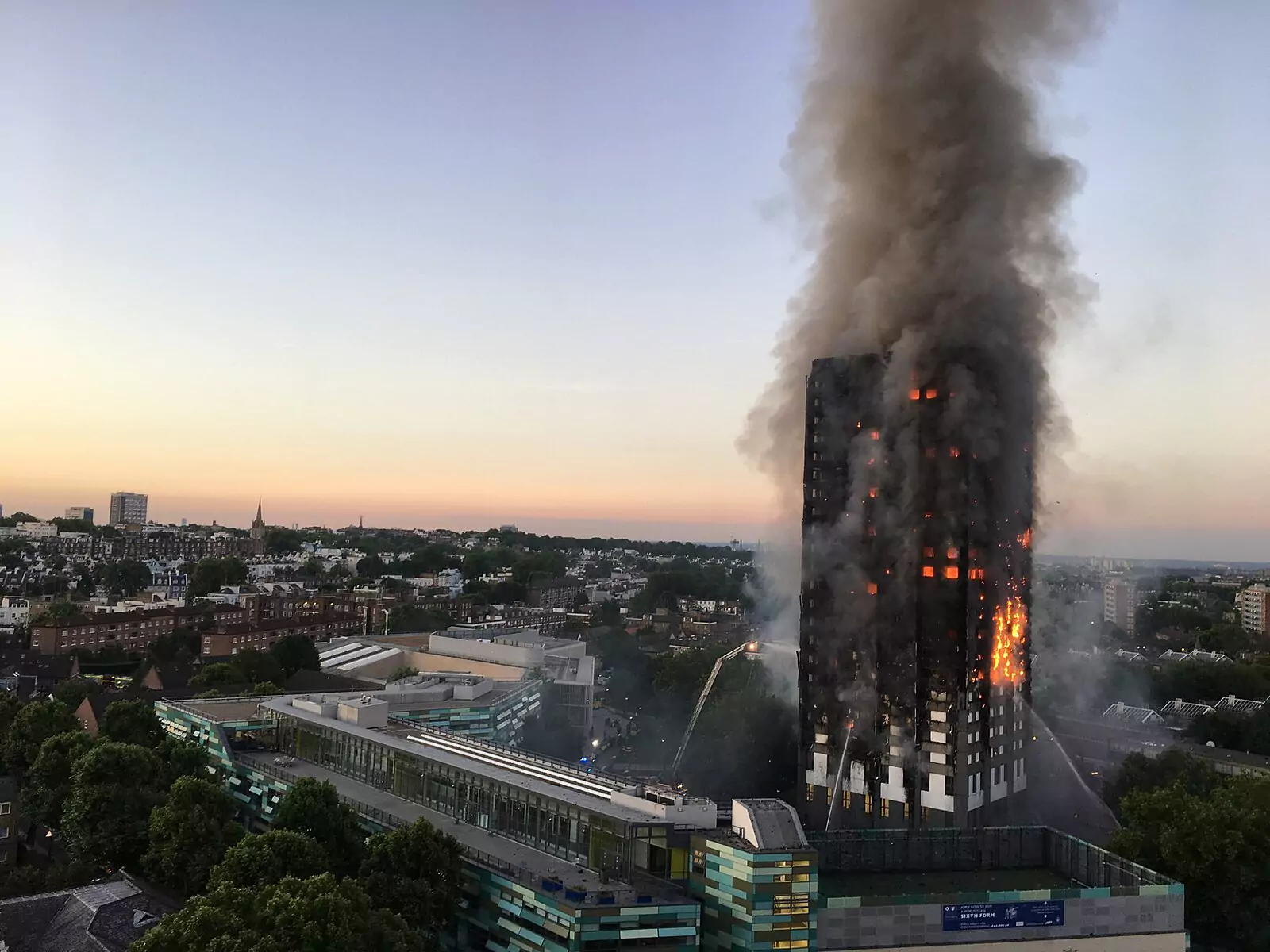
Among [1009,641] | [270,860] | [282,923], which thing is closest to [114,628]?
[270,860]

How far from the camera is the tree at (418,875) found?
2741cm

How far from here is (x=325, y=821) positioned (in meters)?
31.8

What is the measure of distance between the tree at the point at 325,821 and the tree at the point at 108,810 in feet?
25.7

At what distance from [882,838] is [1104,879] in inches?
289

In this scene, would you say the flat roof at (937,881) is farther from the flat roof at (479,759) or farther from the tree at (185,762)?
the tree at (185,762)

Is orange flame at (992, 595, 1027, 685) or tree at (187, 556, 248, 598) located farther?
tree at (187, 556, 248, 598)

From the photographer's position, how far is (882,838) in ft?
117

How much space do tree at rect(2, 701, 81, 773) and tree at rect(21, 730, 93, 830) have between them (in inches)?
211

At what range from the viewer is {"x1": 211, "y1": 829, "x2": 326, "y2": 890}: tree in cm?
2770

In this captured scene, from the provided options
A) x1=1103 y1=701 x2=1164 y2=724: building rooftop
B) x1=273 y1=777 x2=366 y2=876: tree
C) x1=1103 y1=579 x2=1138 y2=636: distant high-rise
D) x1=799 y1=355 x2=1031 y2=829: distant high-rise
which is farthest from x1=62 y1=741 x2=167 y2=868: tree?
x1=1103 y1=579 x2=1138 y2=636: distant high-rise

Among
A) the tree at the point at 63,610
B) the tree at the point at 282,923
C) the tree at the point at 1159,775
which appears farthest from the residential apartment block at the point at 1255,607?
the tree at the point at 63,610

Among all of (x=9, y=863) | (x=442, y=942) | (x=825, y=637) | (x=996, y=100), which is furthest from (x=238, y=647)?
(x=996, y=100)

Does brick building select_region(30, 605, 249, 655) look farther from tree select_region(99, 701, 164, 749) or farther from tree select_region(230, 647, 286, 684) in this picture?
tree select_region(99, 701, 164, 749)

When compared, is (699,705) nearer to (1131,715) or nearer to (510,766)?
(1131,715)
